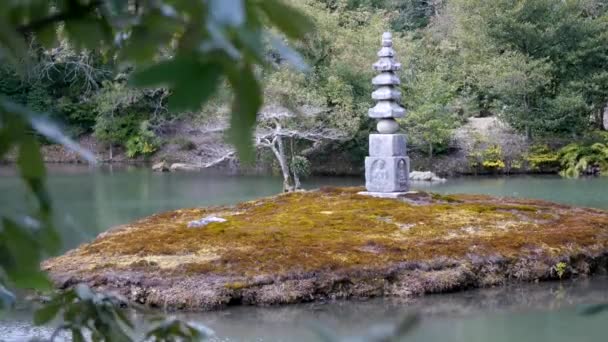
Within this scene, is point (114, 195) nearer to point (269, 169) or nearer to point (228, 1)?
point (269, 169)

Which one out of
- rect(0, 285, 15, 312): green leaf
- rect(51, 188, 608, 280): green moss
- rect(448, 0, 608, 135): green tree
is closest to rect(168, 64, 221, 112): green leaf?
rect(0, 285, 15, 312): green leaf

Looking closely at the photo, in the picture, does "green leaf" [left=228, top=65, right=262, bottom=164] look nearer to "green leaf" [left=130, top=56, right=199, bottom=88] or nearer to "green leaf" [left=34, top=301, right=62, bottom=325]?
"green leaf" [left=130, top=56, right=199, bottom=88]

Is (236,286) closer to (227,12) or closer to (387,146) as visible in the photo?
(387,146)

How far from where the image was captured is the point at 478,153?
17984mm

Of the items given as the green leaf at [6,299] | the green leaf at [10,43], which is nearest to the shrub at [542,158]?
the green leaf at [6,299]

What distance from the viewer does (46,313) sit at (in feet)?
3.16

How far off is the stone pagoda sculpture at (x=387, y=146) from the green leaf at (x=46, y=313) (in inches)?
325

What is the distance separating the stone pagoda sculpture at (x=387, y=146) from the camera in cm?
922

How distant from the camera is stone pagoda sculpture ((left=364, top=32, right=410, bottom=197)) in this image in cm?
922

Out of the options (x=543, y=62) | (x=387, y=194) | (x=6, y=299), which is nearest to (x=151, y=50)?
(x=6, y=299)

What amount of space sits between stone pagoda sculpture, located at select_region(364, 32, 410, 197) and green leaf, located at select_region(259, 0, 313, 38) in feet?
28.4

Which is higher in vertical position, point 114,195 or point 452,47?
point 452,47

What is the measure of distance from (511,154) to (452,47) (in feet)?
Result: 11.9

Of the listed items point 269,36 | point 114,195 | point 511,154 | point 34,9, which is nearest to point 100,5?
point 34,9
